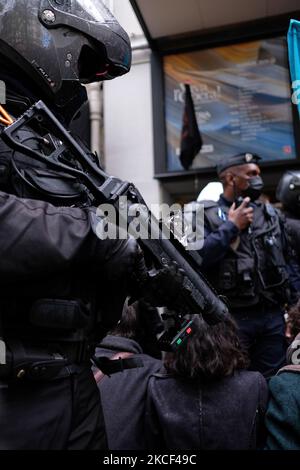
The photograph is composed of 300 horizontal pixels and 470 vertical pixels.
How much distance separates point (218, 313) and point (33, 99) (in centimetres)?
89

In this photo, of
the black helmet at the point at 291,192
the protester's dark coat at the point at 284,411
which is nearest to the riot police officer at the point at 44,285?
the protester's dark coat at the point at 284,411

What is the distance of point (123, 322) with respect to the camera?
6.39 ft

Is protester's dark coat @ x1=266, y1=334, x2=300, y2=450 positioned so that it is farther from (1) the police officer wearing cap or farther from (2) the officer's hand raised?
(2) the officer's hand raised

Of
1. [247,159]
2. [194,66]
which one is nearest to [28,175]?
[247,159]

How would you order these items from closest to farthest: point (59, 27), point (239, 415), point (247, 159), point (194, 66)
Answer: point (59, 27) → point (239, 415) → point (247, 159) → point (194, 66)

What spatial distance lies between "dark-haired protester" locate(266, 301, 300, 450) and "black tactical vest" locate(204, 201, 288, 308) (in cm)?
101

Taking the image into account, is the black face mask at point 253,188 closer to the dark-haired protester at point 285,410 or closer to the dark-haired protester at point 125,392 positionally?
the dark-haired protester at point 125,392

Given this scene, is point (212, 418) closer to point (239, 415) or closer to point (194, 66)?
point (239, 415)

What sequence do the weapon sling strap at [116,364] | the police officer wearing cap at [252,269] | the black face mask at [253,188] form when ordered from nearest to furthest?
the weapon sling strap at [116,364] < the police officer wearing cap at [252,269] < the black face mask at [253,188]

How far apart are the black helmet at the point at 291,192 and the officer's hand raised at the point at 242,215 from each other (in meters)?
0.63

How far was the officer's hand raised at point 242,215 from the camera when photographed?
2619mm

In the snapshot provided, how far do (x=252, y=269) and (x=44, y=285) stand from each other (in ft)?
5.80

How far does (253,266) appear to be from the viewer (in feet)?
8.50

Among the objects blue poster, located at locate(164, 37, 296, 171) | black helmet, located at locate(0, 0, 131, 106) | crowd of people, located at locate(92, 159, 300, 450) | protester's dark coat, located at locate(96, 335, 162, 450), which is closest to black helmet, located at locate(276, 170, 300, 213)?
blue poster, located at locate(164, 37, 296, 171)
